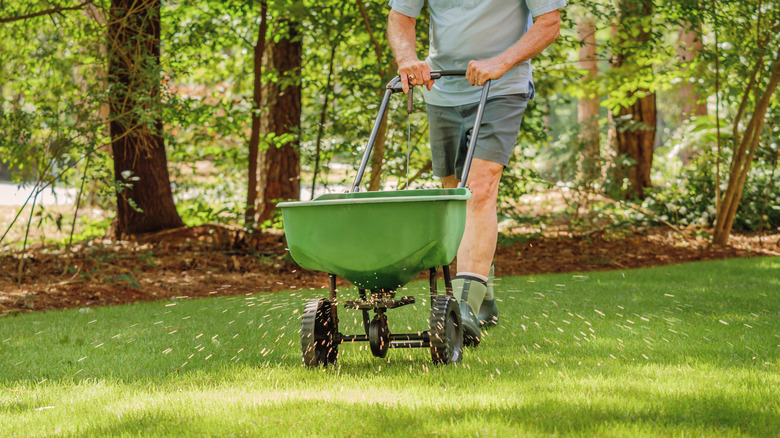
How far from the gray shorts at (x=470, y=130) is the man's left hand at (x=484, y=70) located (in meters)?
0.23

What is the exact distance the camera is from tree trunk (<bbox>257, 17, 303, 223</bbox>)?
8898mm

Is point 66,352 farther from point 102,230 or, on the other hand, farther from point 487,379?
point 102,230

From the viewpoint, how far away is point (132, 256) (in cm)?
695

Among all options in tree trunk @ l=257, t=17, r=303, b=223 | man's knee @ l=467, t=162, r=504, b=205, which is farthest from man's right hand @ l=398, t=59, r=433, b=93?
tree trunk @ l=257, t=17, r=303, b=223

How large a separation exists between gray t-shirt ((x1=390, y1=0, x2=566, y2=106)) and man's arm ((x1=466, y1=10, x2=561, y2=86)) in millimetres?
57

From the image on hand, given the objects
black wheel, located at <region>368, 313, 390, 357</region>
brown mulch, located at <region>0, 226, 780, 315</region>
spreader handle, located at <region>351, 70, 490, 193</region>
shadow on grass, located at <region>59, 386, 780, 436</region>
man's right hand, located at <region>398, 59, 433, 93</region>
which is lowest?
brown mulch, located at <region>0, 226, 780, 315</region>

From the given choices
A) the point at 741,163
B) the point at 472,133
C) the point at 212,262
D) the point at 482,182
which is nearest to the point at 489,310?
the point at 482,182

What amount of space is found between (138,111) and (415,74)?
349 cm

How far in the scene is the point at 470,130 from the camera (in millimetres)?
3662

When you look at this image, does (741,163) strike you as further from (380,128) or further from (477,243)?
(477,243)

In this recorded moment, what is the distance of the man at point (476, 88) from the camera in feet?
11.2

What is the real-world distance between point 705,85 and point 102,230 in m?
7.45

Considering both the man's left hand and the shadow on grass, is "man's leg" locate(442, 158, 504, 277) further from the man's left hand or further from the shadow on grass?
the shadow on grass

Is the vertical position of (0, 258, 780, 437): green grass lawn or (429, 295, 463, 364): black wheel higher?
(429, 295, 463, 364): black wheel
